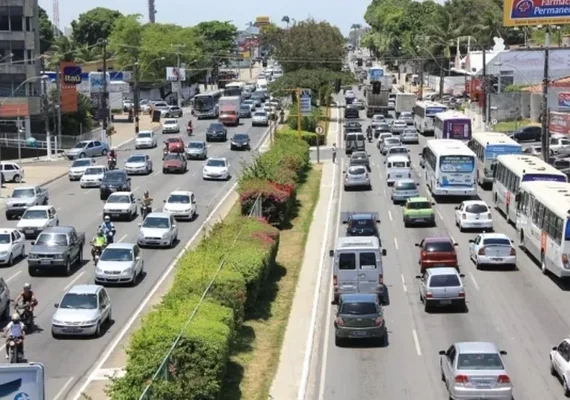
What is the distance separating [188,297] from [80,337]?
536cm

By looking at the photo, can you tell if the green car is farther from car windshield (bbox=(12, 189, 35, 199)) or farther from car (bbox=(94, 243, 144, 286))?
car windshield (bbox=(12, 189, 35, 199))

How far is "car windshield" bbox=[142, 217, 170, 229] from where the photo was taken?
45.4m

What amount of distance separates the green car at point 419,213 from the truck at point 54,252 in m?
17.0

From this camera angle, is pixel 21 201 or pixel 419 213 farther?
pixel 21 201

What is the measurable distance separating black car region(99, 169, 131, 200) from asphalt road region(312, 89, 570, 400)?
54.0 feet

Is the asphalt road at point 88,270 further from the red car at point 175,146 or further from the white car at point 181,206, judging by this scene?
the red car at point 175,146

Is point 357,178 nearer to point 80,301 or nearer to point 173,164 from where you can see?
point 173,164

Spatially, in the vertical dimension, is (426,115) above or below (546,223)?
above

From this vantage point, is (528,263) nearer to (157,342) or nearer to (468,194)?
(468,194)

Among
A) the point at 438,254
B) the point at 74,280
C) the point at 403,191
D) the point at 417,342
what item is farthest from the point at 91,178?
the point at 417,342

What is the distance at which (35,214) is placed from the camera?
48.1 meters

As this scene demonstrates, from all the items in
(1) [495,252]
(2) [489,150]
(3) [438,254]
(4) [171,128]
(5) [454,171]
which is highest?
(2) [489,150]

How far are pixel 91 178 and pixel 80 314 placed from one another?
34392 mm

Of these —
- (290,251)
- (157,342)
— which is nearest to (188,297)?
(157,342)
